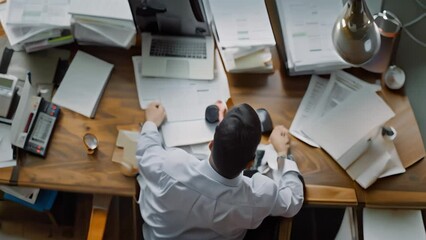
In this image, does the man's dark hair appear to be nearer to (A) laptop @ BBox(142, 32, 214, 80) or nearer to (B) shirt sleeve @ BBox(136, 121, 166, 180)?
(B) shirt sleeve @ BBox(136, 121, 166, 180)

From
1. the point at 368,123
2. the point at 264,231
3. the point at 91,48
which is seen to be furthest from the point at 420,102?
the point at 91,48

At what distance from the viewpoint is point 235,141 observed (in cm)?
137

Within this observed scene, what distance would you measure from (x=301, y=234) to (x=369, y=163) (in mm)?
656

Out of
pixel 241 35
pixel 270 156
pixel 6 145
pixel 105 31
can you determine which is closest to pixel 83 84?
pixel 105 31

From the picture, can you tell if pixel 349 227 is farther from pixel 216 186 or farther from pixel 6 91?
pixel 6 91

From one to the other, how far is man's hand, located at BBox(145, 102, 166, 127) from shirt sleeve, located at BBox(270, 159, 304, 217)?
1.29ft

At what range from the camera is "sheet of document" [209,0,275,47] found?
176 cm

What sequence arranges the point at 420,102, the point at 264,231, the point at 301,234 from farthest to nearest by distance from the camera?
the point at 301,234, the point at 420,102, the point at 264,231

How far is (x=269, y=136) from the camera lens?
170 cm

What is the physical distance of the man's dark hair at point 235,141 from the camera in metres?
1.37

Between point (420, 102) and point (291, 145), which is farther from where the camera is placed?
point (420, 102)

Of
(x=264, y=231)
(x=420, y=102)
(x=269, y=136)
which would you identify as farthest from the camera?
(x=420, y=102)

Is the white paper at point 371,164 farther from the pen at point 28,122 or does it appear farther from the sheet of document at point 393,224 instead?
the pen at point 28,122

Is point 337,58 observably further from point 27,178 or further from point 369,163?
point 27,178
